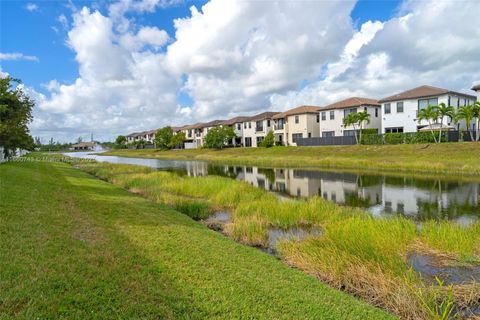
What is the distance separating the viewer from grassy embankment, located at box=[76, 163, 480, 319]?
6672mm

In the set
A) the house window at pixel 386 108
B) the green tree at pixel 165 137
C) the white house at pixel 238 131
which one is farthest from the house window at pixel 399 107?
the green tree at pixel 165 137

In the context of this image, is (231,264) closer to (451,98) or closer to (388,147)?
(388,147)

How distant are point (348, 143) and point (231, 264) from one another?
151 feet

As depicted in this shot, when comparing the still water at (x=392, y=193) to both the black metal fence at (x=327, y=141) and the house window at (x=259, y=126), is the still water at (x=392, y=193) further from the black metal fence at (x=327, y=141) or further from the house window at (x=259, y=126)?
the house window at (x=259, y=126)

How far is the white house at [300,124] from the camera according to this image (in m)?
60.7

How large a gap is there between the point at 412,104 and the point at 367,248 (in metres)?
43.0

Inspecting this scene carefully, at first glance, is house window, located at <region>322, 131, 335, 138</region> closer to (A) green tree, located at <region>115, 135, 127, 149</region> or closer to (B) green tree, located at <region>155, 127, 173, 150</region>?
(B) green tree, located at <region>155, 127, 173, 150</region>

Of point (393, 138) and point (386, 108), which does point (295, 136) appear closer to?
point (386, 108)

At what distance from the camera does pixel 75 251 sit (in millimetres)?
7129

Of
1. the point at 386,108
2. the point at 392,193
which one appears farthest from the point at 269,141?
the point at 392,193

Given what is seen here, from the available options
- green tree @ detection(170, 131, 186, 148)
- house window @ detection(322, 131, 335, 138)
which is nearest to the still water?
house window @ detection(322, 131, 335, 138)

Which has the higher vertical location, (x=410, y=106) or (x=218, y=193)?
(x=410, y=106)

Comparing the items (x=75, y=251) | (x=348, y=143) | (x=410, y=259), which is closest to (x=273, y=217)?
(x=410, y=259)

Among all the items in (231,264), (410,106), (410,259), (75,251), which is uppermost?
(410,106)
